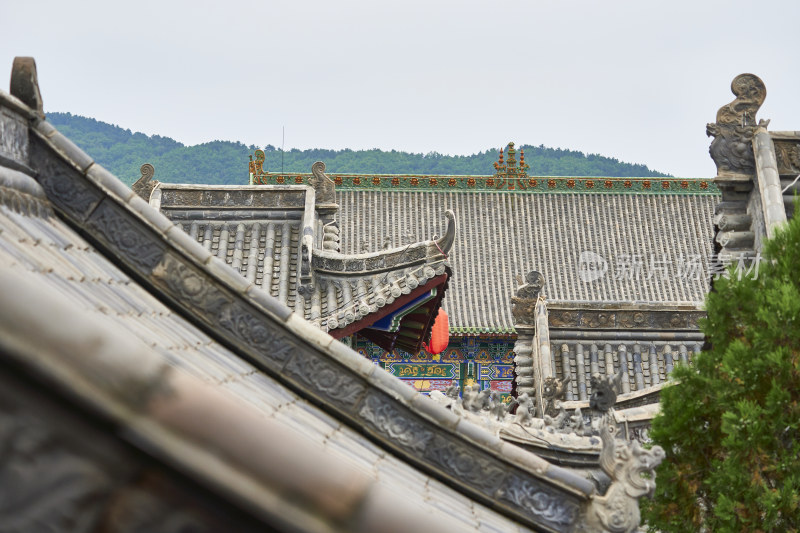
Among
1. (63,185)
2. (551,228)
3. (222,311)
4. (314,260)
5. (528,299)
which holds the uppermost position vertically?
(551,228)

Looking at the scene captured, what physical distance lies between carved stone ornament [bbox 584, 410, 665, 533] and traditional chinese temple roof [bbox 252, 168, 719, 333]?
21.8 m

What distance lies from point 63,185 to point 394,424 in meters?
1.56

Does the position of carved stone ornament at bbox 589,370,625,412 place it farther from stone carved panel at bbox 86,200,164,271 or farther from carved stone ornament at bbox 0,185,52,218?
carved stone ornament at bbox 0,185,52,218

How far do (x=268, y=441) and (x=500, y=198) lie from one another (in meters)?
29.1

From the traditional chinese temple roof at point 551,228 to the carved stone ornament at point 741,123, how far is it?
17100 mm

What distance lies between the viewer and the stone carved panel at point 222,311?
11.4ft

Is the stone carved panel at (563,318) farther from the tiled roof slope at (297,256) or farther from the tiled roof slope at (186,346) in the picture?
the tiled roof slope at (186,346)

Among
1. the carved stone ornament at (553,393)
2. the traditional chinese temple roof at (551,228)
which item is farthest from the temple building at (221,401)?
the traditional chinese temple roof at (551,228)

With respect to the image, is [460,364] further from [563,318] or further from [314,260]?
[314,260]

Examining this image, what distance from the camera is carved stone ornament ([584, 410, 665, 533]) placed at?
3635mm

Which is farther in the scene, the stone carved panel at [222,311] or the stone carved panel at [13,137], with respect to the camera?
the stone carved panel at [222,311]

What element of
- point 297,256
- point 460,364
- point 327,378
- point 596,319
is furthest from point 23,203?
point 460,364

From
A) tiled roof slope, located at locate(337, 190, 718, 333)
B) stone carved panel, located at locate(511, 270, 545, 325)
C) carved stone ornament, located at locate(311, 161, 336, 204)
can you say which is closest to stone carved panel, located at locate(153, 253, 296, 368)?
carved stone ornament, located at locate(311, 161, 336, 204)

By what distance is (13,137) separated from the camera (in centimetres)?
329
